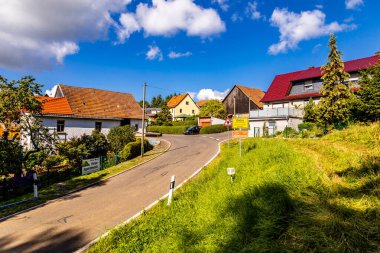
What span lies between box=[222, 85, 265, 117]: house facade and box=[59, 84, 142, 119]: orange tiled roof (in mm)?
21345

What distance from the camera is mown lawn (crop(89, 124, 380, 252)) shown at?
4.28m

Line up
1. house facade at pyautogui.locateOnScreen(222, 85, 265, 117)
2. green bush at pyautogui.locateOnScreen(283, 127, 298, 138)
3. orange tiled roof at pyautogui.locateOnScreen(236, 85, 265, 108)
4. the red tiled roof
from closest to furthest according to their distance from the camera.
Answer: green bush at pyautogui.locateOnScreen(283, 127, 298, 138) → the red tiled roof → house facade at pyautogui.locateOnScreen(222, 85, 265, 117) → orange tiled roof at pyautogui.locateOnScreen(236, 85, 265, 108)

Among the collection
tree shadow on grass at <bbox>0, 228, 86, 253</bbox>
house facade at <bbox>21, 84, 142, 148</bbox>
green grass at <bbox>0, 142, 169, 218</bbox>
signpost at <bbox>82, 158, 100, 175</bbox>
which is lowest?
green grass at <bbox>0, 142, 169, 218</bbox>

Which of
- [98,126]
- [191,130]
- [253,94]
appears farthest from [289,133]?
[253,94]

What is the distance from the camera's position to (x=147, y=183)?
14.1m

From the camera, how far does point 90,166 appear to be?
19.2 metres

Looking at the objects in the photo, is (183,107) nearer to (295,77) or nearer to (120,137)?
(295,77)

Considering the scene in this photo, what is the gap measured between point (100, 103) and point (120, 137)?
9.41 meters

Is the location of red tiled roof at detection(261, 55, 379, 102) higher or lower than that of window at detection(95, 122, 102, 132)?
higher

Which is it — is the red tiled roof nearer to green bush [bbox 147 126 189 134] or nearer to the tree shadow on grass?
green bush [bbox 147 126 189 134]

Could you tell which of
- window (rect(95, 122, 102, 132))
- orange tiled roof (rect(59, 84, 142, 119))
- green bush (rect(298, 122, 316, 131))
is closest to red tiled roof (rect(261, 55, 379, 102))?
green bush (rect(298, 122, 316, 131))

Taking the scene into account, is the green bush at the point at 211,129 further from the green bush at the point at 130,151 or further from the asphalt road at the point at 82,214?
the asphalt road at the point at 82,214

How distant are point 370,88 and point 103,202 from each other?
20.3 m

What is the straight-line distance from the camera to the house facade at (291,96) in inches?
1173
